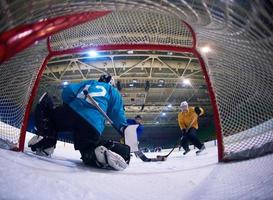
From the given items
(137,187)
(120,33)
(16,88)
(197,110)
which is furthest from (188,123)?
(137,187)

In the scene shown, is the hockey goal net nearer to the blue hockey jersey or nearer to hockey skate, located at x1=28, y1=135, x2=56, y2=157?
hockey skate, located at x1=28, y1=135, x2=56, y2=157

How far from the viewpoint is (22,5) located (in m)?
0.69

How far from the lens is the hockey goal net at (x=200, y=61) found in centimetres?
147

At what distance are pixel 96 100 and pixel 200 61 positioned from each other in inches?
38.0

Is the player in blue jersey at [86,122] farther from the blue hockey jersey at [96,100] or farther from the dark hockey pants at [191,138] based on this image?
the dark hockey pants at [191,138]

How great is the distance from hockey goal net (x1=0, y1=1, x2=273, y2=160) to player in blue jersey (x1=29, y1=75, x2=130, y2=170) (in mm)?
247

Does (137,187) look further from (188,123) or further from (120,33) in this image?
(188,123)

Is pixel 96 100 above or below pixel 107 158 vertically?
above

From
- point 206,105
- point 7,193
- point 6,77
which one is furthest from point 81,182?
point 206,105

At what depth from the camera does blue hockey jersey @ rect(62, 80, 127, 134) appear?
210 cm

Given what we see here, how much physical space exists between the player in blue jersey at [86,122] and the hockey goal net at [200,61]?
247 millimetres

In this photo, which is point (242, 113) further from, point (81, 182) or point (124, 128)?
point (81, 182)

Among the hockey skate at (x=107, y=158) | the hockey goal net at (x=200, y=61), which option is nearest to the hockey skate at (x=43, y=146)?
the hockey goal net at (x=200, y=61)

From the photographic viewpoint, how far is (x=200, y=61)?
2.29 meters
